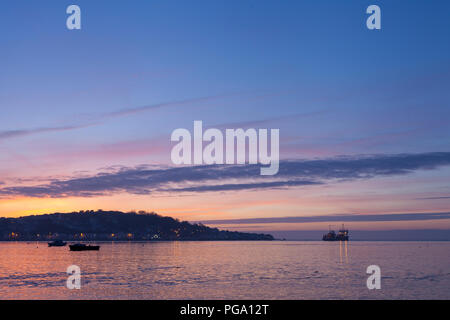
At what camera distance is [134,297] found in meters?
56.9

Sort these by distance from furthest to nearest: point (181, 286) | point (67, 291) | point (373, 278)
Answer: point (373, 278), point (181, 286), point (67, 291)

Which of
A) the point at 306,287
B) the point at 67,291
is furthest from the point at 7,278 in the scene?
the point at 306,287

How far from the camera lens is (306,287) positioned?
64875 mm
